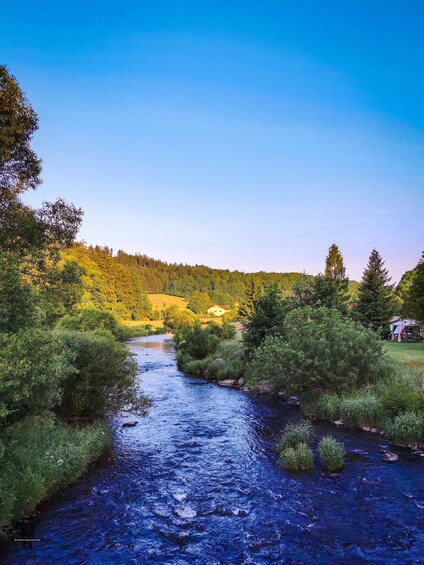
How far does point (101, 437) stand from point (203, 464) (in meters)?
4.14

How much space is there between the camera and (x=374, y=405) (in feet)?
61.1

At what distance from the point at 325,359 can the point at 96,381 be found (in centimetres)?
1253

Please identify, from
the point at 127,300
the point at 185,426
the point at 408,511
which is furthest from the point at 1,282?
the point at 127,300

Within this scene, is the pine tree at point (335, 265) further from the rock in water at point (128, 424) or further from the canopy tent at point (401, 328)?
the rock in water at point (128, 424)

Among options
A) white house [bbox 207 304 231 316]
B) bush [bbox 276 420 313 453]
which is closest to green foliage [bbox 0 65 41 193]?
bush [bbox 276 420 313 453]

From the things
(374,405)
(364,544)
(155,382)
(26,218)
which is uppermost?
(26,218)

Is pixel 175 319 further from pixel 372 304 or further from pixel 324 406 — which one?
pixel 324 406

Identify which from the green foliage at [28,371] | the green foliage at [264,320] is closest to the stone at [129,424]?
the green foliage at [28,371]

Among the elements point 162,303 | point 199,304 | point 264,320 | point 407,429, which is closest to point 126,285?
point 162,303

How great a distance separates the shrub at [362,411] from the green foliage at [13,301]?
15279mm

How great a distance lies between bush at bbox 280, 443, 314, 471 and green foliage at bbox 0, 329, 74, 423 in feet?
27.6

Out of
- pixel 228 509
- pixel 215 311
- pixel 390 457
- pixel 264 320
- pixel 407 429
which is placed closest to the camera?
pixel 228 509

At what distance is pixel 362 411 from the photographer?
1856 cm

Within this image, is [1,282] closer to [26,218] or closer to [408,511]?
[26,218]
